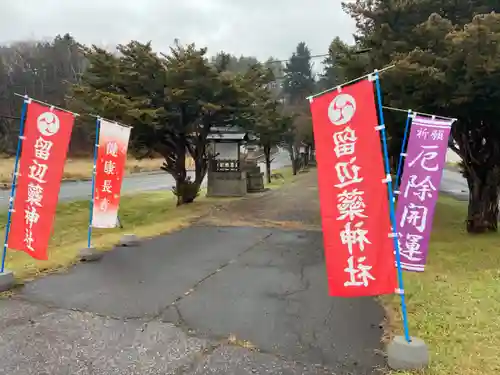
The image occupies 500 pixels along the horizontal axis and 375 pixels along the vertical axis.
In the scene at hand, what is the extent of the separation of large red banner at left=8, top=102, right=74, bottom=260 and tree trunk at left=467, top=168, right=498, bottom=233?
8572 millimetres

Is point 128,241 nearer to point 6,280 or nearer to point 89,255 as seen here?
point 89,255

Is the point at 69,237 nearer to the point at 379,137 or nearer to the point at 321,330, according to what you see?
the point at 321,330

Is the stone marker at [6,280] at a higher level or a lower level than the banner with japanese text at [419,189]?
lower

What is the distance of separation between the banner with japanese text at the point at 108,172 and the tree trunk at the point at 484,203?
25.2 ft

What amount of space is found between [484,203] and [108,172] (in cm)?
802

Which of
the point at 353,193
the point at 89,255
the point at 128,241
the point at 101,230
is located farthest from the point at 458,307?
the point at 101,230

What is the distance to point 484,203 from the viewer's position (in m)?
9.73

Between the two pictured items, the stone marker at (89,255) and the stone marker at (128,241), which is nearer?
the stone marker at (89,255)

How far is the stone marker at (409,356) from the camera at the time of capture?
3.56 metres

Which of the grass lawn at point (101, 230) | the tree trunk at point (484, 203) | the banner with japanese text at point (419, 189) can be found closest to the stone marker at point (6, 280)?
the grass lawn at point (101, 230)

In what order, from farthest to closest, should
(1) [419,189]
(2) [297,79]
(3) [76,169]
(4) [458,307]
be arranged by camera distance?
(2) [297,79]
(3) [76,169]
(1) [419,189]
(4) [458,307]

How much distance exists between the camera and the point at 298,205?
15.1 metres

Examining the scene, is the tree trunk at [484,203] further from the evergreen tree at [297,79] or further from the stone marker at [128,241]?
the evergreen tree at [297,79]

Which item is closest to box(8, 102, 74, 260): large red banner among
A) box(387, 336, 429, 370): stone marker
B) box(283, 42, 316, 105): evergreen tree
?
box(387, 336, 429, 370): stone marker
